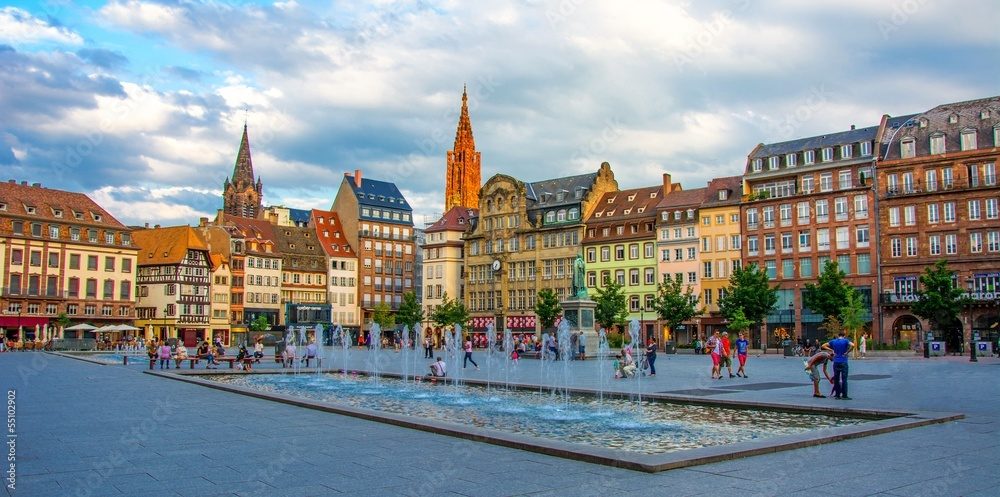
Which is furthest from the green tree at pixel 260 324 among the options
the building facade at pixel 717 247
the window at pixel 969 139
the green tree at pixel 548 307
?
the window at pixel 969 139

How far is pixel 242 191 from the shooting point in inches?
5650

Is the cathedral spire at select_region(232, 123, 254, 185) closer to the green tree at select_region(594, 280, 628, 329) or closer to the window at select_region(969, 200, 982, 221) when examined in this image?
the green tree at select_region(594, 280, 628, 329)

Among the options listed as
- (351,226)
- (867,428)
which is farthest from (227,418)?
(351,226)

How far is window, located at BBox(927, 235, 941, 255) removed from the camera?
65500 mm

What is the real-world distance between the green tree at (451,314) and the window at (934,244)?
154 feet

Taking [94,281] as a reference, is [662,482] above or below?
below

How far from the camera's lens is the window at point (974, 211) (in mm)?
63812

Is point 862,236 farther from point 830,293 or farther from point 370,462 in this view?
point 370,462

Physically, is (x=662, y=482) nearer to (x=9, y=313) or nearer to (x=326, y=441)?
(x=326, y=441)

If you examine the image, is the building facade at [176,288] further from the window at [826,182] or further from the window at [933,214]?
the window at [933,214]

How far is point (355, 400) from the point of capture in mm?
21125

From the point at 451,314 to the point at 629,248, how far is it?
21361 millimetres

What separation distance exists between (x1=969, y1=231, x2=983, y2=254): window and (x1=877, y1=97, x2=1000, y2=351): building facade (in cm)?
7

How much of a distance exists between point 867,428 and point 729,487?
17.7 ft
